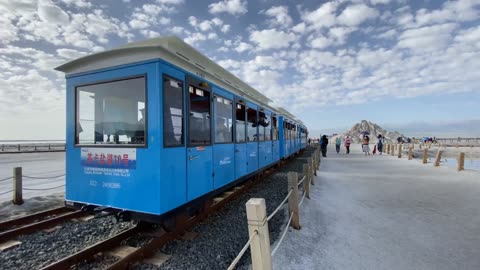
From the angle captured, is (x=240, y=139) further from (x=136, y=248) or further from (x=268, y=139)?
(x=136, y=248)

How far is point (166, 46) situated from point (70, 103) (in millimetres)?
2179

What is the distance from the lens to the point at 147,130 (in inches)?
156

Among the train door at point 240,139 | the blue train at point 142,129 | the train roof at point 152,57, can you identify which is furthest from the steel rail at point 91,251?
the train door at point 240,139

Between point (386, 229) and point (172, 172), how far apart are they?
4.25 metres

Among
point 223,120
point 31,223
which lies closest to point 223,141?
point 223,120

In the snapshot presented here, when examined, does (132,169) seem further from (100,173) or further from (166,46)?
(166,46)

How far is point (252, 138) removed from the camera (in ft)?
26.7

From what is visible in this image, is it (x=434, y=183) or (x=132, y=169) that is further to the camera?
(x=434, y=183)

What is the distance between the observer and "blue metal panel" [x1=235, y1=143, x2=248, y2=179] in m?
6.78

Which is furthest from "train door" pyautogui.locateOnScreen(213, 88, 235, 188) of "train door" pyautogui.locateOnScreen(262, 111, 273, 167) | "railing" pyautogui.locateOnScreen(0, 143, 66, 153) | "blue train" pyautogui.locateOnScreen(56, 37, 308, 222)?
"railing" pyautogui.locateOnScreen(0, 143, 66, 153)

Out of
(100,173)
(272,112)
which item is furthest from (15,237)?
(272,112)

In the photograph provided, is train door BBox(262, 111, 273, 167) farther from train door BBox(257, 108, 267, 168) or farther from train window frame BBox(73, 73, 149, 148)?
train window frame BBox(73, 73, 149, 148)

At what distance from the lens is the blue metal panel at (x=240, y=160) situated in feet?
22.3

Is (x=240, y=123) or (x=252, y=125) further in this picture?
(x=252, y=125)
